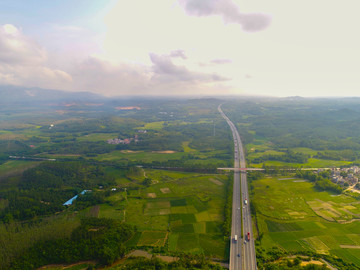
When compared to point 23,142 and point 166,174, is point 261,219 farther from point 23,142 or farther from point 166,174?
point 23,142

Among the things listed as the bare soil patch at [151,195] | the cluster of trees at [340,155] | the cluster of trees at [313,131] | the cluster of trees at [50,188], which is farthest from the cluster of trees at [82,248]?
the cluster of trees at [313,131]

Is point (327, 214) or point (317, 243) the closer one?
point (317, 243)

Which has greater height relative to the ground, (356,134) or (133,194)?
(356,134)

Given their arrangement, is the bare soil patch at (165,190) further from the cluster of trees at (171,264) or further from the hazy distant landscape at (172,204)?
the cluster of trees at (171,264)

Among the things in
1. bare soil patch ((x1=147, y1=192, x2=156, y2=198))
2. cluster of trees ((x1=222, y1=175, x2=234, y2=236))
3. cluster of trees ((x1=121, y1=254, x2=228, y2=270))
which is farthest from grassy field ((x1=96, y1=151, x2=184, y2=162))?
cluster of trees ((x1=121, y1=254, x2=228, y2=270))

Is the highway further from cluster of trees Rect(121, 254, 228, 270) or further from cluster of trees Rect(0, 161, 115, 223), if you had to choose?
cluster of trees Rect(0, 161, 115, 223)

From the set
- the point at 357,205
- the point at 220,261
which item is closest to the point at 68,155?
the point at 220,261
